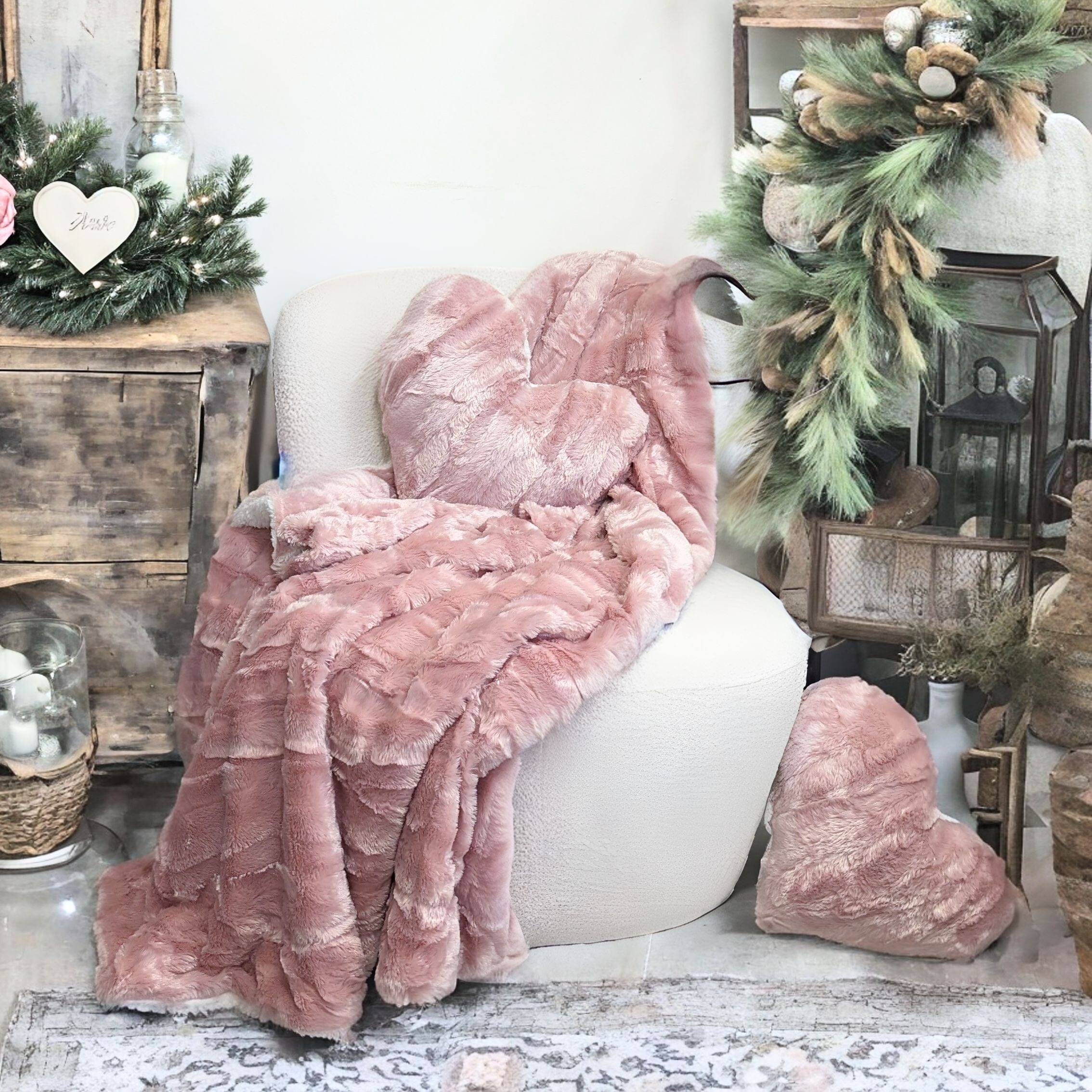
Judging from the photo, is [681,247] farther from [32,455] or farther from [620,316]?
[32,455]

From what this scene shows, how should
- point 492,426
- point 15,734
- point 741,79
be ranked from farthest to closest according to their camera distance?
point 741,79
point 492,426
point 15,734

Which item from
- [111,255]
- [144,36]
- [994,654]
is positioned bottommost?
[994,654]

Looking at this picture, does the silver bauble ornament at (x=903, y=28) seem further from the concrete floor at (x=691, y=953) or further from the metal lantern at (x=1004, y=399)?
the concrete floor at (x=691, y=953)

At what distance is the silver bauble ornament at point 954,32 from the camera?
73.5 inches

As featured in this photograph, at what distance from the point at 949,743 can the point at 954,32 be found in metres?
1.05

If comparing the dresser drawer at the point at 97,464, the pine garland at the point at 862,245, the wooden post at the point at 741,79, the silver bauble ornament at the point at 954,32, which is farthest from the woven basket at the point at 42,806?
the silver bauble ornament at the point at 954,32

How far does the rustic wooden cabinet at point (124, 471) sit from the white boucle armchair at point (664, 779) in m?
0.71

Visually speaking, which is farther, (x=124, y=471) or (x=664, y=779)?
(x=124, y=471)

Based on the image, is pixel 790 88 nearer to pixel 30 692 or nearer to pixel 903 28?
pixel 903 28

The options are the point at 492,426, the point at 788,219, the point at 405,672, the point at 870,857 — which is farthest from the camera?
the point at 788,219

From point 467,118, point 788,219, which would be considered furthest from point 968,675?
point 467,118

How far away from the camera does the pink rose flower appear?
188 cm

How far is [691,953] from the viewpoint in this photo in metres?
1.71

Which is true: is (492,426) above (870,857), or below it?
above
